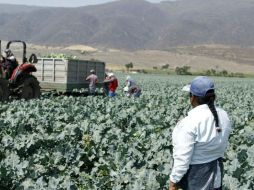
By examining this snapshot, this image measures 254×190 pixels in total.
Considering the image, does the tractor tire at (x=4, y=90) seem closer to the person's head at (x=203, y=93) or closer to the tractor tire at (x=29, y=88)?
the tractor tire at (x=29, y=88)

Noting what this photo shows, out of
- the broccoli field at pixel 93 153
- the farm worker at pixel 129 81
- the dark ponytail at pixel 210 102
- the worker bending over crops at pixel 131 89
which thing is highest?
the dark ponytail at pixel 210 102

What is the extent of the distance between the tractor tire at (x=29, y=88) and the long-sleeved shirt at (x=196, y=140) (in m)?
12.2

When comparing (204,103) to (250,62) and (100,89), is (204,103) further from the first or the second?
(250,62)

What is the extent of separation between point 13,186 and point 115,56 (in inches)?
5138

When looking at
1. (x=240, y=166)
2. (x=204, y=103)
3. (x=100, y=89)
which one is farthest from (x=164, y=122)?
(x=100, y=89)

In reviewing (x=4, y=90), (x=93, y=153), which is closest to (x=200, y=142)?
(x=93, y=153)

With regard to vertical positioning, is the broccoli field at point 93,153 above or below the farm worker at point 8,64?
below

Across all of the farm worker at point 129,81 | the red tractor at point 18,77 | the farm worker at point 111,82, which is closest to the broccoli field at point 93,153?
the red tractor at point 18,77

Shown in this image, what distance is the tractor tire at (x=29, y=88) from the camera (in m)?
16.3

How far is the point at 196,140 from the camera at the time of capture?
14.8 ft

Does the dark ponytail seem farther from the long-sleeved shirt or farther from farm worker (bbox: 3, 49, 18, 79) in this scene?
farm worker (bbox: 3, 49, 18, 79)

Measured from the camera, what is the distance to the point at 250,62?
18038 cm

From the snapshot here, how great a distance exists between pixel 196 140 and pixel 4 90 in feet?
37.5

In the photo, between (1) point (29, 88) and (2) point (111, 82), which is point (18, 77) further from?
(2) point (111, 82)
